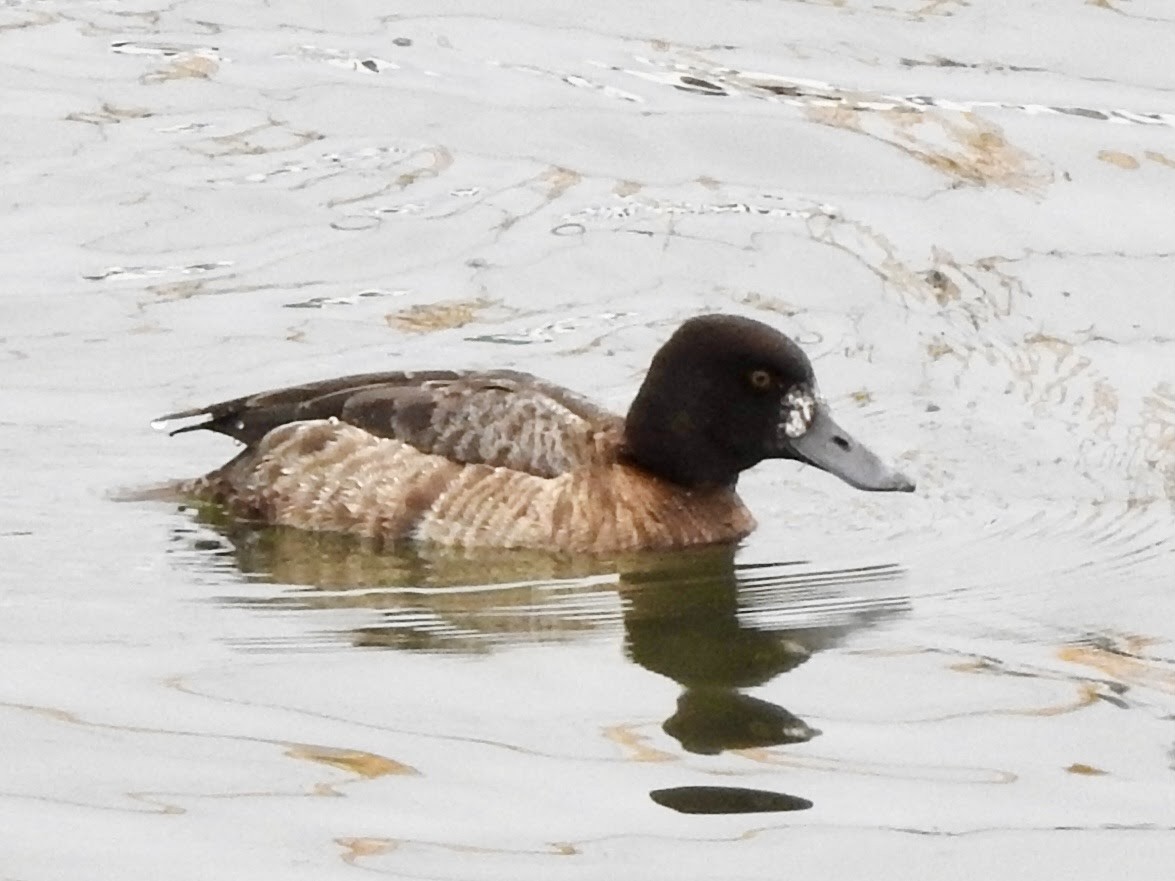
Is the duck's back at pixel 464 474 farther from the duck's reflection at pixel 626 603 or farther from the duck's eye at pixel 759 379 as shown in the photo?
the duck's eye at pixel 759 379

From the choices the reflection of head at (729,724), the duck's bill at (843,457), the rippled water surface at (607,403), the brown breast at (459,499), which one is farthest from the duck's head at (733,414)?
the reflection of head at (729,724)

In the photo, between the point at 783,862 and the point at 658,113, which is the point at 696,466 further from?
the point at 658,113

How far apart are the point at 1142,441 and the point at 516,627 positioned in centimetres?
363

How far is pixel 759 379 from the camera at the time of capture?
970 cm

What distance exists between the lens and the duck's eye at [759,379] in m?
9.69

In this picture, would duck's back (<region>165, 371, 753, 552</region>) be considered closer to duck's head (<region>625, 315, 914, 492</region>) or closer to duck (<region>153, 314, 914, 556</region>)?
duck (<region>153, 314, 914, 556</region>)

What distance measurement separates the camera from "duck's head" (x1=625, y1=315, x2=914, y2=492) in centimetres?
966

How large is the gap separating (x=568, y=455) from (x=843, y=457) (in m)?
1.03

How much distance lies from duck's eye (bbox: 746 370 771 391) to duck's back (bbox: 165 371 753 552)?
1.57 ft

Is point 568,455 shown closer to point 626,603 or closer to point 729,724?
point 626,603

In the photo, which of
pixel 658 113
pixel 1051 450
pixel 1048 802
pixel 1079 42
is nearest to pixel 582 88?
pixel 658 113

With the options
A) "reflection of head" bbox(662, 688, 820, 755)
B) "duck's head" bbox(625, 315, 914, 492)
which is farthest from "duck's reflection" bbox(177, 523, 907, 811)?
"duck's head" bbox(625, 315, 914, 492)

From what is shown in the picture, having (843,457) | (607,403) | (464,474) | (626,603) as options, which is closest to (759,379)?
(843,457)

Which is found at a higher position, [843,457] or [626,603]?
[843,457]
